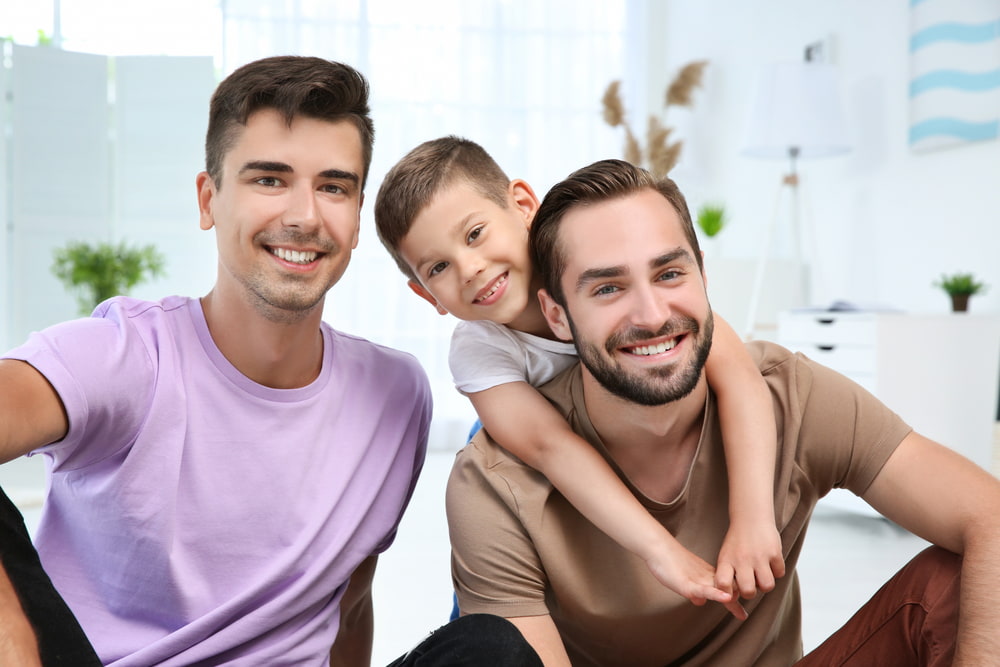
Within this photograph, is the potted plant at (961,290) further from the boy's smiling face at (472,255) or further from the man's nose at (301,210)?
the man's nose at (301,210)

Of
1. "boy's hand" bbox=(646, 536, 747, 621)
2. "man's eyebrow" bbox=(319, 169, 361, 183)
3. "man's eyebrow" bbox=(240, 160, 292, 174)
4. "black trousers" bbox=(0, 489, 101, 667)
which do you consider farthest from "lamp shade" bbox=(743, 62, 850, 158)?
"black trousers" bbox=(0, 489, 101, 667)

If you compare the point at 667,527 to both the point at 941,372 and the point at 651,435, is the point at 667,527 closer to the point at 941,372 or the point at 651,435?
the point at 651,435

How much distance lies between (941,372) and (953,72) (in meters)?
1.33

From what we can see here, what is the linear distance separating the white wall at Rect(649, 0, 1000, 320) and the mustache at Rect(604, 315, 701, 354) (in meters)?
2.81

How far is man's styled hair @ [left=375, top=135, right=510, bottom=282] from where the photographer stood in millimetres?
1808

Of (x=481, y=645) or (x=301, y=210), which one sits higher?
(x=301, y=210)

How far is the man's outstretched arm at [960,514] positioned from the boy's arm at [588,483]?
0.31 metres

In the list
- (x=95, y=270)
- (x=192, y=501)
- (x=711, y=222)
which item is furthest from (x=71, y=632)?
(x=711, y=222)

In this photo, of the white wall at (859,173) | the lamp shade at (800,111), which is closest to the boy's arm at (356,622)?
the white wall at (859,173)

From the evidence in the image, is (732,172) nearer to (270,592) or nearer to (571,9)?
(571,9)

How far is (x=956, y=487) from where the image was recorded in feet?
4.55

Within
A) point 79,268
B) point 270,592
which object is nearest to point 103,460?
point 270,592

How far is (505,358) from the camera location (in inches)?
69.2

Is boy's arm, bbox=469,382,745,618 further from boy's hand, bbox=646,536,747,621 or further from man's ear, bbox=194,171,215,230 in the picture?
man's ear, bbox=194,171,215,230
